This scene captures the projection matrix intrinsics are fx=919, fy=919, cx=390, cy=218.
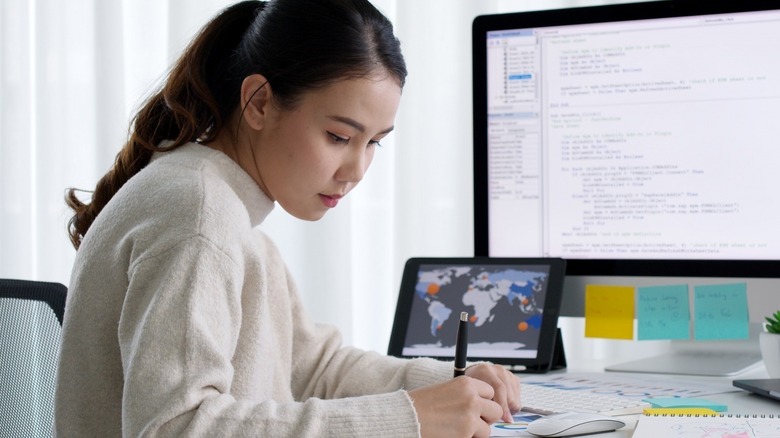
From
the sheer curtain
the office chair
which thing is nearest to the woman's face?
the office chair

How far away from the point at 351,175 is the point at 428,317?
1.27 feet

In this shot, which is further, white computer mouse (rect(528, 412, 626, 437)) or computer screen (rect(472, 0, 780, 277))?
computer screen (rect(472, 0, 780, 277))

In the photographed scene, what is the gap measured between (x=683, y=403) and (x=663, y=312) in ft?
1.01

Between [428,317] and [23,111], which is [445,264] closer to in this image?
[428,317]

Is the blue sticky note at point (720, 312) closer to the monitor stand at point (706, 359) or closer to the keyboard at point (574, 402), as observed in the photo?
the monitor stand at point (706, 359)

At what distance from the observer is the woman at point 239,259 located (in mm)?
703

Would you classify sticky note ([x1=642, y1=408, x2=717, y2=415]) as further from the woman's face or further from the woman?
the woman's face

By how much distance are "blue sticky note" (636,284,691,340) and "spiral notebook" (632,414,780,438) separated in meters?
0.41

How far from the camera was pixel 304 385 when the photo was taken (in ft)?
3.60

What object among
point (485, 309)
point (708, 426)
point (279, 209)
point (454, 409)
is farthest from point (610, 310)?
point (279, 209)

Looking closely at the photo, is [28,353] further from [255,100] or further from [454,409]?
[454,409]

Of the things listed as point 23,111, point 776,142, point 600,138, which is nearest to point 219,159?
point 600,138

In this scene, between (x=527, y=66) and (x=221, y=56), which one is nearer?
(x=221, y=56)

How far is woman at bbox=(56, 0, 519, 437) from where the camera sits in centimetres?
70
